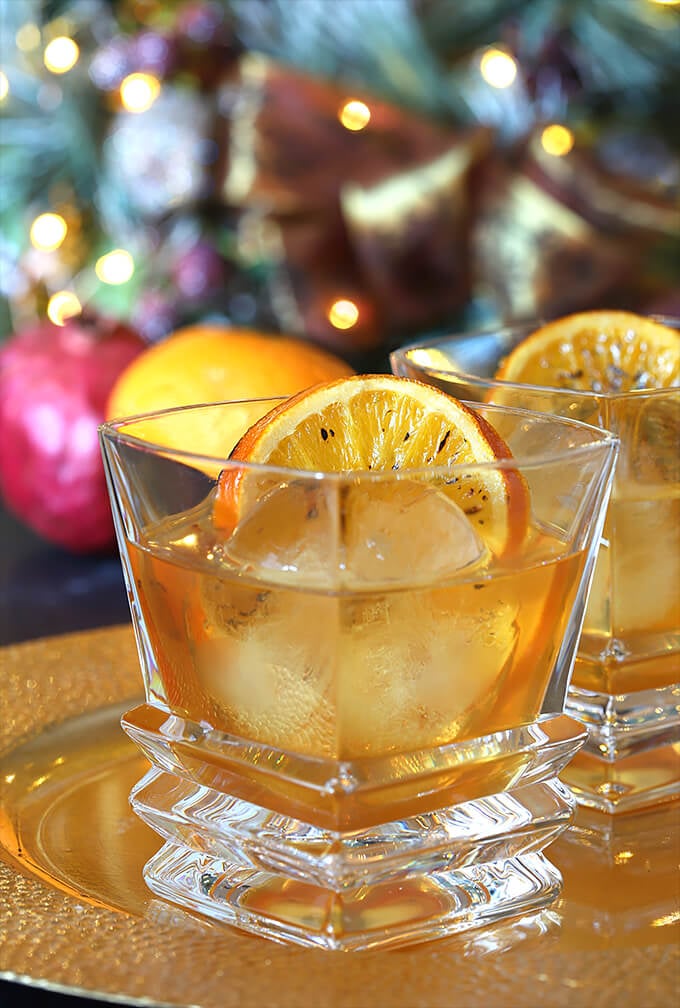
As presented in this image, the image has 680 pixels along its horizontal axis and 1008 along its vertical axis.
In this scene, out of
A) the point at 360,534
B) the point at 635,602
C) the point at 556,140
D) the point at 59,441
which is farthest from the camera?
the point at 556,140

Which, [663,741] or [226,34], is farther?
[226,34]

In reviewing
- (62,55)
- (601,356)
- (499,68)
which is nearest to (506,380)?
(601,356)

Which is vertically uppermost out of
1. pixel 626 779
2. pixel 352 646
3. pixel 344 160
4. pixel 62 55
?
pixel 62 55

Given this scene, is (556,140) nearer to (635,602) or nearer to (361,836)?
(635,602)

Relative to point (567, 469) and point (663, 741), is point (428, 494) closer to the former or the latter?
point (567, 469)

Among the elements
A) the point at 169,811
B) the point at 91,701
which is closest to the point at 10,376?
the point at 91,701

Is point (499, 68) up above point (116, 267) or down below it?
above
